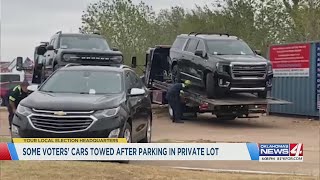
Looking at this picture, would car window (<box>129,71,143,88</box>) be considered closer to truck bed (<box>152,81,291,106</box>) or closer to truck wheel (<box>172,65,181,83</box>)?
truck bed (<box>152,81,291,106</box>)

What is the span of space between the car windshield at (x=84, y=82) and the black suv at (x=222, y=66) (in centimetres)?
625

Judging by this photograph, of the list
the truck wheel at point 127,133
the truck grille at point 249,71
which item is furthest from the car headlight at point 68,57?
the truck wheel at point 127,133

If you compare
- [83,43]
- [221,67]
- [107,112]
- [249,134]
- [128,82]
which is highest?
[83,43]

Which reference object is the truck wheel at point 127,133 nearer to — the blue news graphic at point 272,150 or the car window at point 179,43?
the blue news graphic at point 272,150

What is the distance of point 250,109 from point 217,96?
1.03m

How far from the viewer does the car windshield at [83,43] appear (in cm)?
1697

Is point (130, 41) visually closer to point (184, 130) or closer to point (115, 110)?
point (184, 130)

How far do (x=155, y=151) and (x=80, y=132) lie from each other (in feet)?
11.2

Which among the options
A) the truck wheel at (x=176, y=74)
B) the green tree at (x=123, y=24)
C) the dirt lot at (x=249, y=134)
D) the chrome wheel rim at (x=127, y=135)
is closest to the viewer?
the chrome wheel rim at (x=127, y=135)

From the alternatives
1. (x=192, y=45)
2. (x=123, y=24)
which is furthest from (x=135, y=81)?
(x=123, y=24)

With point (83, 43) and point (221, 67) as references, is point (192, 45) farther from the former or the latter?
point (83, 43)

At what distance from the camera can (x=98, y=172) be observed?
8273mm

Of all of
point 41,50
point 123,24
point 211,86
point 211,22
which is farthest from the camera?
point 123,24

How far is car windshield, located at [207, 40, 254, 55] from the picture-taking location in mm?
17609
